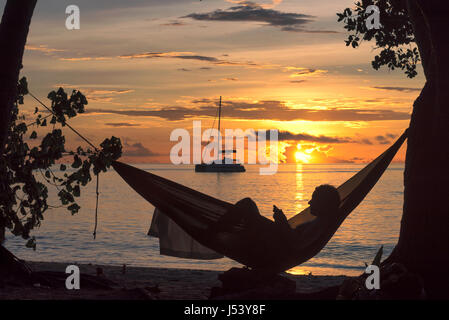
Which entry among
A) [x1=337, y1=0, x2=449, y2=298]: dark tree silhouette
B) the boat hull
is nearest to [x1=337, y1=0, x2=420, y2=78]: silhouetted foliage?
[x1=337, y1=0, x2=449, y2=298]: dark tree silhouette

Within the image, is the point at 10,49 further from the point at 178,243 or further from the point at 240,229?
the point at 240,229

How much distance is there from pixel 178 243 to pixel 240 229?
950 mm

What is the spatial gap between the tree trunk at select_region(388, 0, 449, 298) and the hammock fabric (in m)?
0.57

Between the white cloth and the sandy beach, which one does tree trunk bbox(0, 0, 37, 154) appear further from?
the white cloth

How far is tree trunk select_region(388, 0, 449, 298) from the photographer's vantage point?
5.18 meters

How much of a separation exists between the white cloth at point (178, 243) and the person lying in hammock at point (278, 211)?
2.47ft

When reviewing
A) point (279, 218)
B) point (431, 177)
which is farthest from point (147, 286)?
point (431, 177)

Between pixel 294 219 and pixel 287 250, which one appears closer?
pixel 287 250

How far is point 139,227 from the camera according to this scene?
26297mm
